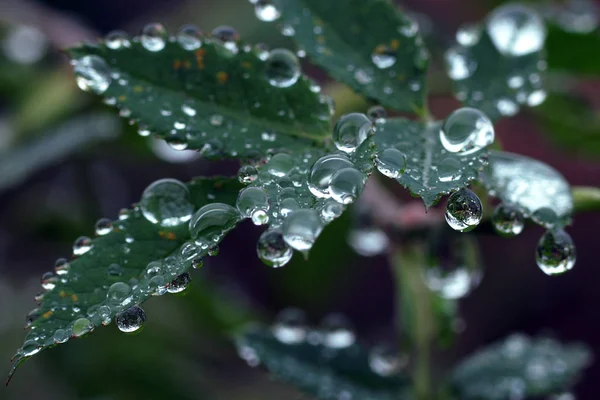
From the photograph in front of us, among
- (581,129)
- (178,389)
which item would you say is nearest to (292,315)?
(178,389)

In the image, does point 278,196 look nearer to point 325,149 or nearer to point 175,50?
point 325,149

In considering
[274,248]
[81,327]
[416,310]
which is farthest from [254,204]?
[416,310]

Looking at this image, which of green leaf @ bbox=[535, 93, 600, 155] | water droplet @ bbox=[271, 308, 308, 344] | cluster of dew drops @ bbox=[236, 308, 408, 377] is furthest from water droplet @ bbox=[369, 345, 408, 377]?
green leaf @ bbox=[535, 93, 600, 155]

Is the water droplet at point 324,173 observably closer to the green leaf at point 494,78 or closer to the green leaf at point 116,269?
the green leaf at point 116,269

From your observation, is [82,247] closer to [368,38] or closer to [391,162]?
[391,162]

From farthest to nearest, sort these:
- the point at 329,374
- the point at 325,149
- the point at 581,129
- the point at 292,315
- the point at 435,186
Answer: the point at 581,129, the point at 292,315, the point at 329,374, the point at 325,149, the point at 435,186

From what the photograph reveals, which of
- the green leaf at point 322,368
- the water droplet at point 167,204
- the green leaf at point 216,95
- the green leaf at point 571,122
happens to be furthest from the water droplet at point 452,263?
the green leaf at point 571,122
